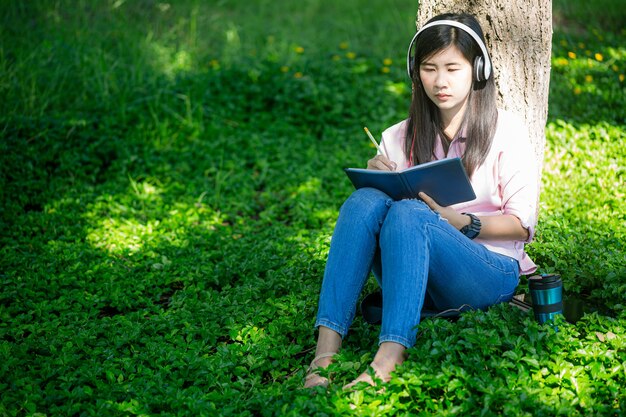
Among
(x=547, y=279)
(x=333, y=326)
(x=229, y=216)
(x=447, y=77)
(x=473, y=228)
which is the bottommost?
(x=229, y=216)

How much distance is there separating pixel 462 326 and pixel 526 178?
699 mm

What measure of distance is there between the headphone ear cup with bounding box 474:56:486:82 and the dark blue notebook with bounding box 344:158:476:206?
19.9 inches

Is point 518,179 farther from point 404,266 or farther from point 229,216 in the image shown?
point 229,216

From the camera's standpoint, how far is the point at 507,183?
3.18 meters

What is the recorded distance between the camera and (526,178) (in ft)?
10.3

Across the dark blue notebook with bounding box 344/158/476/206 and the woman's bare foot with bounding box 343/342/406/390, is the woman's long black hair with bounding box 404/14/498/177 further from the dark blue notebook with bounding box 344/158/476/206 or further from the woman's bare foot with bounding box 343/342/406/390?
the woman's bare foot with bounding box 343/342/406/390

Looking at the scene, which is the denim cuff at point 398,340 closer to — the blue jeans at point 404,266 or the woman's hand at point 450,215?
the blue jeans at point 404,266

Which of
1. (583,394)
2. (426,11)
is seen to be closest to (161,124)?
(426,11)

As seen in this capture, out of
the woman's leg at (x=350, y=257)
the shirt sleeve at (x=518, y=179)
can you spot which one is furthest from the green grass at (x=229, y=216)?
the shirt sleeve at (x=518, y=179)

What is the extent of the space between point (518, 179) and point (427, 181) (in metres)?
0.44

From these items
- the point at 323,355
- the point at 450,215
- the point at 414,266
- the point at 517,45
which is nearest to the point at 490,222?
the point at 450,215

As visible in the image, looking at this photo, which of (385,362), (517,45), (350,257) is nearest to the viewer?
(385,362)

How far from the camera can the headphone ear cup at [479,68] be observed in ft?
10.3

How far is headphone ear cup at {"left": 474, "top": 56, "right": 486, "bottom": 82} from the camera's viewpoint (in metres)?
3.14
